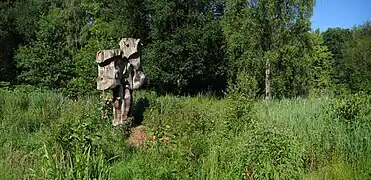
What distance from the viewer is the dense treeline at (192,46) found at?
875 inches

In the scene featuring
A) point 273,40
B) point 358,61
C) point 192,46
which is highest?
point 273,40

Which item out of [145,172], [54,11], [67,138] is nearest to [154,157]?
[145,172]

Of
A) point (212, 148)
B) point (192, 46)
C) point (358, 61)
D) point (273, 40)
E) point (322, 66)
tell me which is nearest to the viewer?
point (212, 148)

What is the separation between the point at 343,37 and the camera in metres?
47.6

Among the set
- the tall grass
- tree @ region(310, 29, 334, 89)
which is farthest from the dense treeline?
tree @ region(310, 29, 334, 89)

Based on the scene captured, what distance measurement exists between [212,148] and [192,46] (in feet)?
59.8

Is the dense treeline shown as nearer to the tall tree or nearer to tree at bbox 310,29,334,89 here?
the tall tree

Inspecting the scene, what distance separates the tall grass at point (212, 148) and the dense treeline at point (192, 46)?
1275 centimetres

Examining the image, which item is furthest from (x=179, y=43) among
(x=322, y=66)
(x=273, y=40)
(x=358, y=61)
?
(x=322, y=66)

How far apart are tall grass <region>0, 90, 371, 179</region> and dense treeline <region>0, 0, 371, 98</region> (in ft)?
41.8

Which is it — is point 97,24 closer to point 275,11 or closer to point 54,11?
point 54,11

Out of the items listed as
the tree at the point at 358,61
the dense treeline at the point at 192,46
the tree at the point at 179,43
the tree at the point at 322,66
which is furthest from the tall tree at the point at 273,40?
the tree at the point at 322,66

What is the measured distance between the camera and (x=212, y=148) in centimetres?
554

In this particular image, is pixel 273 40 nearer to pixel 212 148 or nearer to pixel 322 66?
pixel 212 148
